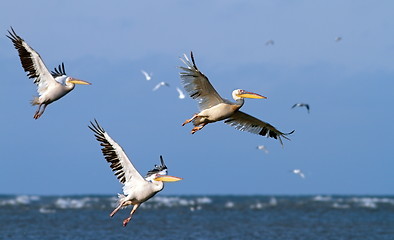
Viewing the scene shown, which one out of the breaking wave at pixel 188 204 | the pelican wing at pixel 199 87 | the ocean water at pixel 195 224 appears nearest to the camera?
the pelican wing at pixel 199 87

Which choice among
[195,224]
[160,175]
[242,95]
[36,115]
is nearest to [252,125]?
[242,95]

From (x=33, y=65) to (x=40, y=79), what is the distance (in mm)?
268

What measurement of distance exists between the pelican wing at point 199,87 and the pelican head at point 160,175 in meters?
1.12

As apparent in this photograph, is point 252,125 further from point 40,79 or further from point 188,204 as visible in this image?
point 188,204

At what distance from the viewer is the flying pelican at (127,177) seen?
11469 millimetres

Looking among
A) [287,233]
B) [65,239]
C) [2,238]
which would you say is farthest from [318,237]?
[2,238]

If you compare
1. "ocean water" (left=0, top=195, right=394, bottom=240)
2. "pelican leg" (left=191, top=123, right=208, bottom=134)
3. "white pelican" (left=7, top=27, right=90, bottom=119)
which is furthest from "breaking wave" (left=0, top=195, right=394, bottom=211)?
"pelican leg" (left=191, top=123, right=208, bottom=134)

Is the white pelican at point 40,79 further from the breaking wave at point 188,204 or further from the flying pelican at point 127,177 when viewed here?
the breaking wave at point 188,204

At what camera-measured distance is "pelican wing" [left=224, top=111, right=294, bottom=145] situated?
13414mm

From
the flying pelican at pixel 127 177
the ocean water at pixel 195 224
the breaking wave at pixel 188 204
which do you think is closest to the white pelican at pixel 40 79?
the flying pelican at pixel 127 177

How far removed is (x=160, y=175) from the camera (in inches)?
462

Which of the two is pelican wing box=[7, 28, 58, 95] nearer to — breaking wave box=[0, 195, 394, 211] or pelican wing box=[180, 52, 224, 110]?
pelican wing box=[180, 52, 224, 110]

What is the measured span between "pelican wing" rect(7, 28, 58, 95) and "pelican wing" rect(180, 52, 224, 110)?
2.72m

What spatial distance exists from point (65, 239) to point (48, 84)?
28.3 feet
